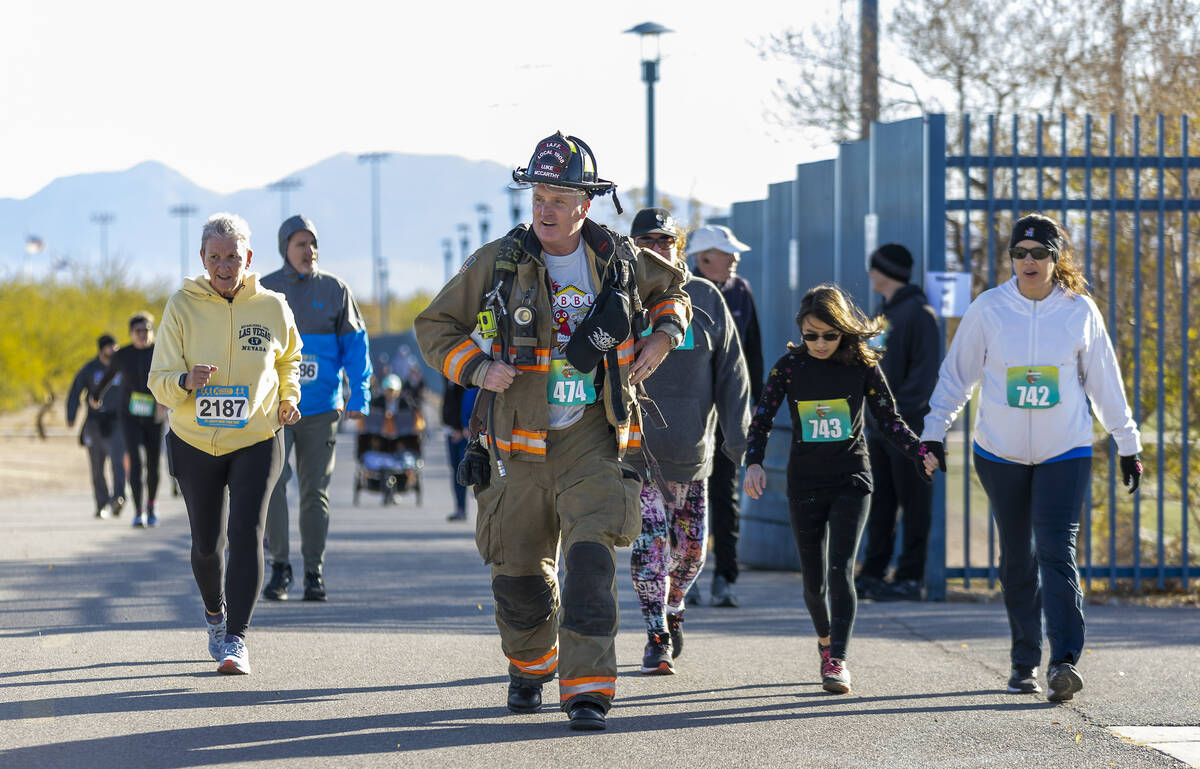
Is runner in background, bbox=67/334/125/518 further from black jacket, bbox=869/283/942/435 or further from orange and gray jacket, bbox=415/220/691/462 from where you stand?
orange and gray jacket, bbox=415/220/691/462

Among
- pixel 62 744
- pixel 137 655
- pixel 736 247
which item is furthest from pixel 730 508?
pixel 62 744

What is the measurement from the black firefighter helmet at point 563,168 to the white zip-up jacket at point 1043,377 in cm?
188

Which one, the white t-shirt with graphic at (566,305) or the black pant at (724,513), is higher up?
the white t-shirt with graphic at (566,305)

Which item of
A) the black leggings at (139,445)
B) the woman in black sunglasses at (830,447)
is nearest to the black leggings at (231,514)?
the woman in black sunglasses at (830,447)

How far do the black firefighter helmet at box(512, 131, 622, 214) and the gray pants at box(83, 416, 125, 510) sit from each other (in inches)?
461

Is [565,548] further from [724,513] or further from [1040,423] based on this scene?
[724,513]

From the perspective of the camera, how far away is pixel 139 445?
1592 centimetres

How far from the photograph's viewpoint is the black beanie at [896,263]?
10070mm

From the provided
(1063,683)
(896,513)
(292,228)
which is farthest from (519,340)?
(896,513)

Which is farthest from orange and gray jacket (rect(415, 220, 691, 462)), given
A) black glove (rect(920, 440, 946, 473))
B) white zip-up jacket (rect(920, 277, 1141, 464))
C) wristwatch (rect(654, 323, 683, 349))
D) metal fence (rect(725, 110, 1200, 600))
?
metal fence (rect(725, 110, 1200, 600))

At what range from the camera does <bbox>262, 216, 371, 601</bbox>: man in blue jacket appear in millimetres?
9492

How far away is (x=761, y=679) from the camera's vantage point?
724 cm

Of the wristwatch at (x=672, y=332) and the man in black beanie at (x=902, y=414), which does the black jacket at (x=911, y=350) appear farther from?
the wristwatch at (x=672, y=332)

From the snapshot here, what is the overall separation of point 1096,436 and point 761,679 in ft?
23.0
